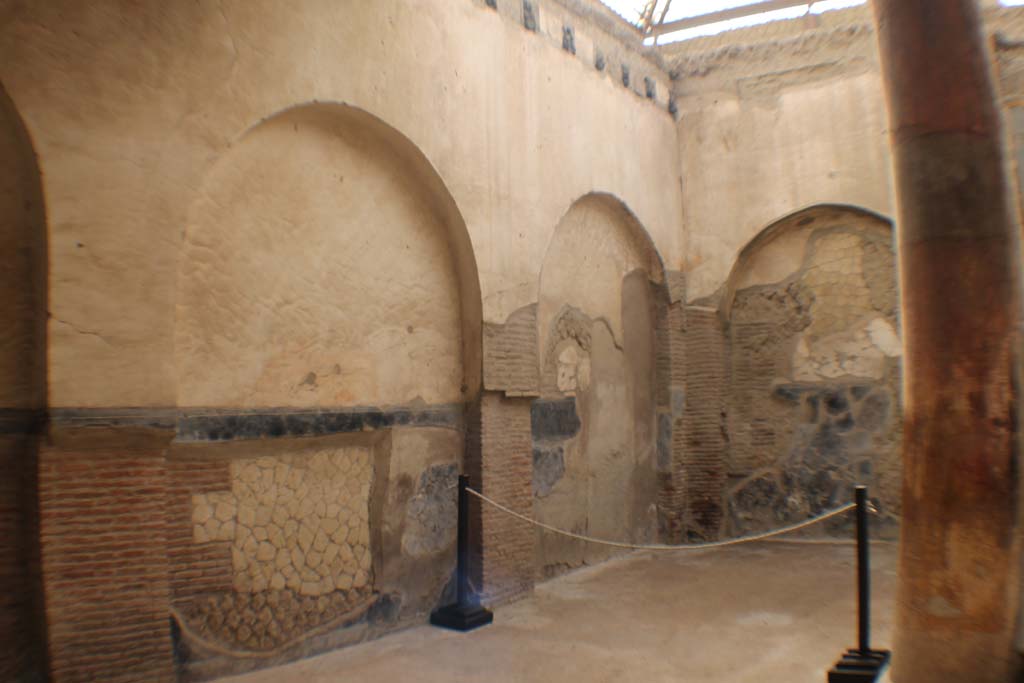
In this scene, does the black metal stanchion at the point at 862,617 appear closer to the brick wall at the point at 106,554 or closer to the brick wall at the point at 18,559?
the brick wall at the point at 106,554

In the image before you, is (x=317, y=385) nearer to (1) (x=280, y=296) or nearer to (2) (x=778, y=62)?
(1) (x=280, y=296)

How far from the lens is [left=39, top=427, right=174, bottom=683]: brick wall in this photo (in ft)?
10.4

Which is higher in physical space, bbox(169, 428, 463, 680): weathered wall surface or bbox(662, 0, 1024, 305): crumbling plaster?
bbox(662, 0, 1024, 305): crumbling plaster

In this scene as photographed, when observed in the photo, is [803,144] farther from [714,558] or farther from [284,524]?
[284,524]

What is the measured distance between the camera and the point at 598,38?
671cm

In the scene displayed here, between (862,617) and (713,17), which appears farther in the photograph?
(713,17)

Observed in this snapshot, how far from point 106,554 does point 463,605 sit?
2.11 metres

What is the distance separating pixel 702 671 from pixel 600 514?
258cm

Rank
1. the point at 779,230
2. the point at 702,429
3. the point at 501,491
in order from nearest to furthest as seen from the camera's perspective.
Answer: the point at 501,491, the point at 702,429, the point at 779,230

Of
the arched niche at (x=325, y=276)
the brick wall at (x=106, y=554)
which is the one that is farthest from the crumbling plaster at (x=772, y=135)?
the brick wall at (x=106, y=554)

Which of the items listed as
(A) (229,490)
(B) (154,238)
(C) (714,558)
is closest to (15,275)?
(B) (154,238)

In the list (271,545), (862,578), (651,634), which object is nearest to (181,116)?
(271,545)

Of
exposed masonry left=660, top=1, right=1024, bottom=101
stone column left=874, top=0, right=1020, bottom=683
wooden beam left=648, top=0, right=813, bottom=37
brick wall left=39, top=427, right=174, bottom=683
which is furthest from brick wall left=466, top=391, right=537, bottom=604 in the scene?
wooden beam left=648, top=0, right=813, bottom=37

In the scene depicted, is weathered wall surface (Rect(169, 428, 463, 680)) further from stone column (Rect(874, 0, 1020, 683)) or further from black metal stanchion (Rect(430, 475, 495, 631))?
stone column (Rect(874, 0, 1020, 683))
